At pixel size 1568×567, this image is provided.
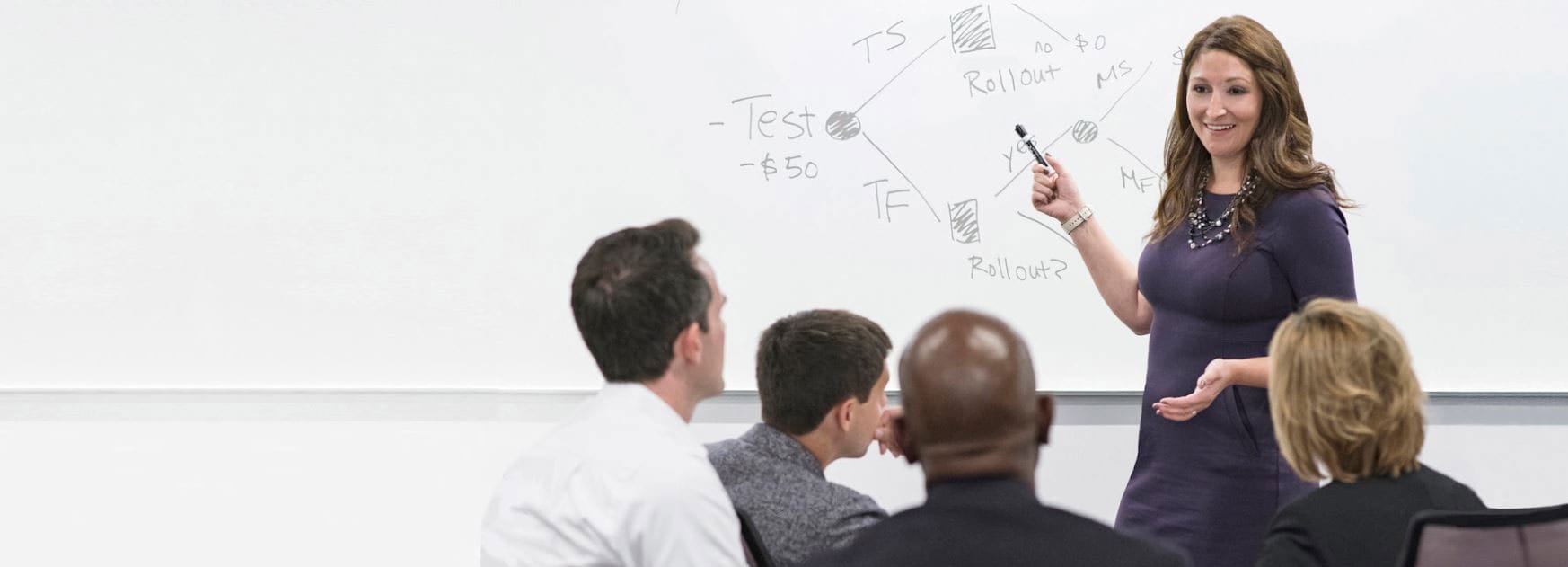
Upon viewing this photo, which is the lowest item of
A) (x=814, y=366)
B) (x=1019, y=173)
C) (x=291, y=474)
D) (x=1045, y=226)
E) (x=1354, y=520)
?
(x=291, y=474)

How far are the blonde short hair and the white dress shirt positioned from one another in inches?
26.5

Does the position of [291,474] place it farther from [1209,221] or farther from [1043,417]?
[1043,417]

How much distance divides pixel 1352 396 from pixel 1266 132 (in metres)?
0.79

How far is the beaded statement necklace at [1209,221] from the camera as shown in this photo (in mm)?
2225

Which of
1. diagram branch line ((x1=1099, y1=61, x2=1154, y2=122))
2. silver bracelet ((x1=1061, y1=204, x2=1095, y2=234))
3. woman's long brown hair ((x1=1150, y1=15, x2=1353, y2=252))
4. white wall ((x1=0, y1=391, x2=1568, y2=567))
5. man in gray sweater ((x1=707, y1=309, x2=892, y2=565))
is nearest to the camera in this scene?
man in gray sweater ((x1=707, y1=309, x2=892, y2=565))

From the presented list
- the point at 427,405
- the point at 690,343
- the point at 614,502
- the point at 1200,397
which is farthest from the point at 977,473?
the point at 427,405

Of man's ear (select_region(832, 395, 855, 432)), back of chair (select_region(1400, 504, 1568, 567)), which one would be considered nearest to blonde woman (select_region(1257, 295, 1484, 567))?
back of chair (select_region(1400, 504, 1568, 567))

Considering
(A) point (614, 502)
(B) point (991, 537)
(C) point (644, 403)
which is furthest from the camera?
(C) point (644, 403)

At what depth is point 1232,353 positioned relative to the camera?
7.26 feet

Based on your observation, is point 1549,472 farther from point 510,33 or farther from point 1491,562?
point 510,33

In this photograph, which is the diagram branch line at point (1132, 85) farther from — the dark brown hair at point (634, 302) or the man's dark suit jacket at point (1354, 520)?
the dark brown hair at point (634, 302)

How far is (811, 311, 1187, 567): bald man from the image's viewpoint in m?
1.03

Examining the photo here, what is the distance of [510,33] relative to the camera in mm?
3158

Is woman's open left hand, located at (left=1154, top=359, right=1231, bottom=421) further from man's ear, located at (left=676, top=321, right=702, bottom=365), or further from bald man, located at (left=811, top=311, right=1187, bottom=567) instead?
bald man, located at (left=811, top=311, right=1187, bottom=567)
